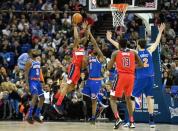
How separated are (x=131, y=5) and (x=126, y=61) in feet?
12.6

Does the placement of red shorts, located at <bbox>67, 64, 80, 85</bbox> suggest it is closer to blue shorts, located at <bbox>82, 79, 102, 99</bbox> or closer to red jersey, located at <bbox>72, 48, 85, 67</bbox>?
red jersey, located at <bbox>72, 48, 85, 67</bbox>

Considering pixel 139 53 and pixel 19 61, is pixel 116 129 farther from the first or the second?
pixel 19 61

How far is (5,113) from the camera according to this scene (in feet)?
66.7

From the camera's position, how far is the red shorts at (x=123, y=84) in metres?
14.2

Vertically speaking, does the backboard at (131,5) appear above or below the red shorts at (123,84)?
above

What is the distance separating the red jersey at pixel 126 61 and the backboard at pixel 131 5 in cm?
344

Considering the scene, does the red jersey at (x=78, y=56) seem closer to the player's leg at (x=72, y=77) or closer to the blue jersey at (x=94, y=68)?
the player's leg at (x=72, y=77)

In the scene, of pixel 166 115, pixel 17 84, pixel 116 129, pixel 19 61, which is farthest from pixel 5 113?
pixel 116 129

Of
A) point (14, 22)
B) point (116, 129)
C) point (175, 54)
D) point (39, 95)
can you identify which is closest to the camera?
point (116, 129)

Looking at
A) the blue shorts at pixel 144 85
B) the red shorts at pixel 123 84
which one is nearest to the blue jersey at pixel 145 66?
the blue shorts at pixel 144 85

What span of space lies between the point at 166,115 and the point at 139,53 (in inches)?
156

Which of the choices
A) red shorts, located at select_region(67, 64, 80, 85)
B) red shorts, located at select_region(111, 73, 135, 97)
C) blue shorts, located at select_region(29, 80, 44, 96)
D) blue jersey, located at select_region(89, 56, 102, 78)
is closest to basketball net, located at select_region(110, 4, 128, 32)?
blue jersey, located at select_region(89, 56, 102, 78)

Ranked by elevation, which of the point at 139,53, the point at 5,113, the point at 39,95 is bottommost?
the point at 5,113

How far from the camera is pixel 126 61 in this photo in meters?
14.2
